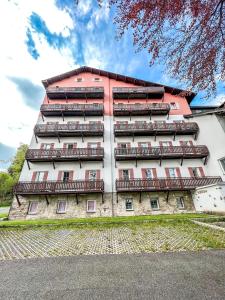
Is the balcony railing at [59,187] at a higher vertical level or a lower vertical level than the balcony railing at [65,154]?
lower

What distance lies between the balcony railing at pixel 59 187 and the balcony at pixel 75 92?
13.6m

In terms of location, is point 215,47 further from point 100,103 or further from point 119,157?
point 100,103

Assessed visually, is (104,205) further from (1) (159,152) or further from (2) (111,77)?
(2) (111,77)

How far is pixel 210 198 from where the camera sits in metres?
Answer: 16.0

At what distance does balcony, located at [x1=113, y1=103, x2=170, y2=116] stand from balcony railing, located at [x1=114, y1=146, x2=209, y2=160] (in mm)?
6238

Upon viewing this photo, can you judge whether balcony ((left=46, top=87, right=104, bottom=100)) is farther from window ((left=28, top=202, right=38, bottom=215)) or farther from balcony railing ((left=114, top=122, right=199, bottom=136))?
window ((left=28, top=202, right=38, bottom=215))

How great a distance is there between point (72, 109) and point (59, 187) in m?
10.9

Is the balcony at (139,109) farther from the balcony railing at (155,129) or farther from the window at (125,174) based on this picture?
the window at (125,174)

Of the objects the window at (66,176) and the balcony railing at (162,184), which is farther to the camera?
the window at (66,176)

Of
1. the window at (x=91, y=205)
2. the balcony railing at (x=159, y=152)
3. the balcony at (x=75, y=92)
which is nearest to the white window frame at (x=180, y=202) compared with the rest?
the balcony railing at (x=159, y=152)

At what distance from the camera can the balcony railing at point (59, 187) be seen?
17.2m

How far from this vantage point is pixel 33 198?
17859 millimetres

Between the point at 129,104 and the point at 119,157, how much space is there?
29.8 ft

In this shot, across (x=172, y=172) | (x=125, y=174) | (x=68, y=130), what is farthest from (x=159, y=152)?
(x=68, y=130)
